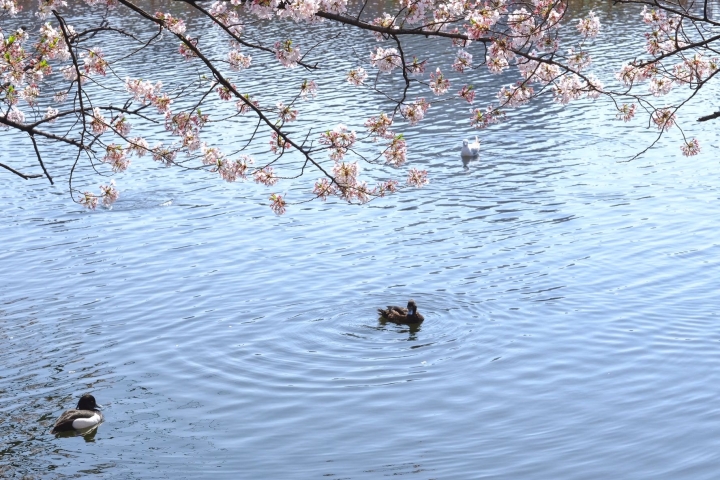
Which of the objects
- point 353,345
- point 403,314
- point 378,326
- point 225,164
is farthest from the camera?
point 378,326

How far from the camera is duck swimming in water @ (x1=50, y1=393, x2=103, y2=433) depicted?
14.3m

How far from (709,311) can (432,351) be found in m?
5.22

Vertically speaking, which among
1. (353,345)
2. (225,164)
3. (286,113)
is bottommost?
(353,345)

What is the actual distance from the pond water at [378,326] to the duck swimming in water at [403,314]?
Result: 202 mm

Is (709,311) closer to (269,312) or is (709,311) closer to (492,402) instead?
(492,402)

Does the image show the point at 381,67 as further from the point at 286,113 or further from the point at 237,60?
the point at 237,60

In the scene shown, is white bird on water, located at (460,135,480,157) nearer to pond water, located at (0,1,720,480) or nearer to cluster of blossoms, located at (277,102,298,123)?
pond water, located at (0,1,720,480)

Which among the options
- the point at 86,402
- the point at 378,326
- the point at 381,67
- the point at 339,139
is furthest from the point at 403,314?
the point at 381,67

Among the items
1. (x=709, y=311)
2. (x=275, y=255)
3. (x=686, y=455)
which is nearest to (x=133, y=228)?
(x=275, y=255)

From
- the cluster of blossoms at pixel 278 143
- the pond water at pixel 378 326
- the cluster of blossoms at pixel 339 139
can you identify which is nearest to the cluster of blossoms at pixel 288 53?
the cluster of blossoms at pixel 278 143

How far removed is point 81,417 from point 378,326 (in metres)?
5.84

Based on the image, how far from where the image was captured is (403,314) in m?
17.9

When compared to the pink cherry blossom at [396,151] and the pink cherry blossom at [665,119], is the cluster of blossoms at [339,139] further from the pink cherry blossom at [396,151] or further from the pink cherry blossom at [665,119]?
the pink cherry blossom at [665,119]

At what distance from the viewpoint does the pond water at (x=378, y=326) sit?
13.9 meters
